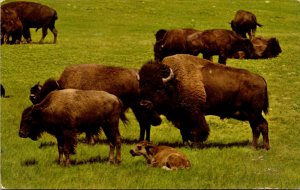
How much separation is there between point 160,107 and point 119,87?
1.01 meters

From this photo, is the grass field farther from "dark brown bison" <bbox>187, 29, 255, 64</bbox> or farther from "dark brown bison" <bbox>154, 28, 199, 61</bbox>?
"dark brown bison" <bbox>154, 28, 199, 61</bbox>

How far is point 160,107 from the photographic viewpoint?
42.5ft

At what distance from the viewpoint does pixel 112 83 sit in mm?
12945

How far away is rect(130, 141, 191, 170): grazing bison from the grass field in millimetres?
166

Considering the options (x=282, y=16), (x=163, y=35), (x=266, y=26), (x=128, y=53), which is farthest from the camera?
(x=282, y=16)

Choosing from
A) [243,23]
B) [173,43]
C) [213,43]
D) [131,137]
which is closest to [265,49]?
[213,43]

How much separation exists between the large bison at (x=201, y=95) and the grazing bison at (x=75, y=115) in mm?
1979

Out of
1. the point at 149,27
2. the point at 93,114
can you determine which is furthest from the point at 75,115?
the point at 149,27

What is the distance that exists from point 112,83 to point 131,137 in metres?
1.56

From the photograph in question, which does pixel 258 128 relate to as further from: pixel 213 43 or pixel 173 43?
pixel 173 43

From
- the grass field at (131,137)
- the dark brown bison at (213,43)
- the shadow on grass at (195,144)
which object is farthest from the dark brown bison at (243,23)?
the shadow on grass at (195,144)

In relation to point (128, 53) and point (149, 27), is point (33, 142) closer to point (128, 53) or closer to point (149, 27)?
point (128, 53)

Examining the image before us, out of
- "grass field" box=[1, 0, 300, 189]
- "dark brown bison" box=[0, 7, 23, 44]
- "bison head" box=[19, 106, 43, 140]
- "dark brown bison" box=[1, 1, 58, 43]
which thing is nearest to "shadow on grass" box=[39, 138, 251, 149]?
"grass field" box=[1, 0, 300, 189]

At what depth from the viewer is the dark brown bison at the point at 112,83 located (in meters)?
12.9
